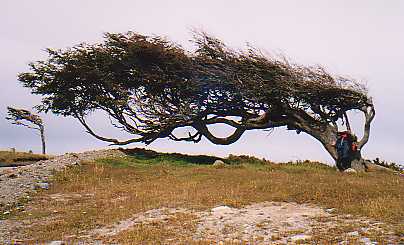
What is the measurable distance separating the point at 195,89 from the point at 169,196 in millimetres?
13951

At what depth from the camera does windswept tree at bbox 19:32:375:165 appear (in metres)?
26.3

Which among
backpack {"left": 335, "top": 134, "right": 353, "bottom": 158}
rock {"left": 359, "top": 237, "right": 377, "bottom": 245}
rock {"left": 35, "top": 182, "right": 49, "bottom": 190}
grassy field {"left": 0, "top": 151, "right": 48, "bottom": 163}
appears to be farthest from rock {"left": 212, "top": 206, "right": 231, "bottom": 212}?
grassy field {"left": 0, "top": 151, "right": 48, "bottom": 163}

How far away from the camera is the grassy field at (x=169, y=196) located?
10672mm

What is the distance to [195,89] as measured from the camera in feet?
90.9

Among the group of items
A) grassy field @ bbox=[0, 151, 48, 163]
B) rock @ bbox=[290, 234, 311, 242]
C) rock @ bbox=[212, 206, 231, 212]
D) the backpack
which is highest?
the backpack

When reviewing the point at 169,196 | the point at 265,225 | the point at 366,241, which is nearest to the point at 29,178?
the point at 169,196

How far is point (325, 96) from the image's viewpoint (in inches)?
1023

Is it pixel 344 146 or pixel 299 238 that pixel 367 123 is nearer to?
pixel 344 146

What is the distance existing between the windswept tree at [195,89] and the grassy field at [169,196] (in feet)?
20.5

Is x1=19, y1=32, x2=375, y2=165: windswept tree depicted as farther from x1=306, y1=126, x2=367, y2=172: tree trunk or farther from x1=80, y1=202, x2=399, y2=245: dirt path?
x1=80, y1=202, x2=399, y2=245: dirt path

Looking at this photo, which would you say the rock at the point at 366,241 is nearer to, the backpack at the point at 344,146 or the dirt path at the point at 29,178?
the dirt path at the point at 29,178

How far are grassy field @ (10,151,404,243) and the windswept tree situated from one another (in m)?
6.24

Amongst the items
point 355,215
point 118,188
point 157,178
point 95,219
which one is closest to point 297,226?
point 355,215

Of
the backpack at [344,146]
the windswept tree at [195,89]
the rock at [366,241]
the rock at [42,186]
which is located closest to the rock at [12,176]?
the rock at [42,186]
